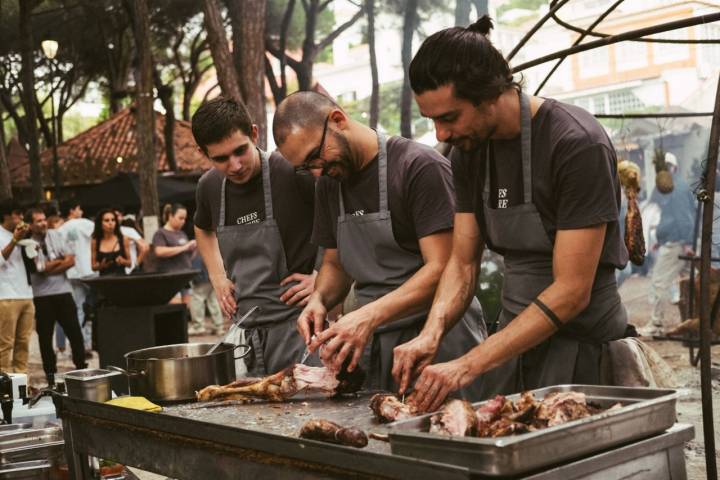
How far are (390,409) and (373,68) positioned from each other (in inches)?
549

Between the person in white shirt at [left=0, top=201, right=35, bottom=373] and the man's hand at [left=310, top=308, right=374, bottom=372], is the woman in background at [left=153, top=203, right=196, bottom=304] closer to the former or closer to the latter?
the person in white shirt at [left=0, top=201, right=35, bottom=373]

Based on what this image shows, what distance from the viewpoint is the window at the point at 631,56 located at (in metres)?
12.6

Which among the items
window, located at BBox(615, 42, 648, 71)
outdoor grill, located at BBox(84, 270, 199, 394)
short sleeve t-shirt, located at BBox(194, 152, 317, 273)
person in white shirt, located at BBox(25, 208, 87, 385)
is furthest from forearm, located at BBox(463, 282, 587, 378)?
window, located at BBox(615, 42, 648, 71)

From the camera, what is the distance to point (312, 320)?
325 centimetres

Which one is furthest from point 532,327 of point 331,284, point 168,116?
point 168,116

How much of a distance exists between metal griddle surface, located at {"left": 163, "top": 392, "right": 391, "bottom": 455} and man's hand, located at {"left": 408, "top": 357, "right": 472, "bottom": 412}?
5.6 inches

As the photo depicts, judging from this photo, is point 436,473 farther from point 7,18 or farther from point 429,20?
point 7,18

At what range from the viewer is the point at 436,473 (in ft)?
5.98

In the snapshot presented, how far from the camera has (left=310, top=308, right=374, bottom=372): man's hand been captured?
2.85 metres

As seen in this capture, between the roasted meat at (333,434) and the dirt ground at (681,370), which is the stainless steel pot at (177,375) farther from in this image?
the dirt ground at (681,370)

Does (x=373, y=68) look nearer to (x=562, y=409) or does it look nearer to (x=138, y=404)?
(x=138, y=404)

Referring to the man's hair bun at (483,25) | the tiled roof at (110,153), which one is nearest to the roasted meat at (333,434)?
the man's hair bun at (483,25)

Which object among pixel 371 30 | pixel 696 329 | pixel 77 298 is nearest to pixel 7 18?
pixel 371 30

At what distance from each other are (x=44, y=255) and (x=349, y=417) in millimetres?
7646
